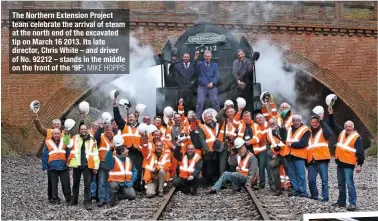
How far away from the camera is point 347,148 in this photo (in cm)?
696

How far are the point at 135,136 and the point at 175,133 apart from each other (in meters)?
0.50

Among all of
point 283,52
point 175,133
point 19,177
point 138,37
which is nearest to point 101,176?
point 175,133

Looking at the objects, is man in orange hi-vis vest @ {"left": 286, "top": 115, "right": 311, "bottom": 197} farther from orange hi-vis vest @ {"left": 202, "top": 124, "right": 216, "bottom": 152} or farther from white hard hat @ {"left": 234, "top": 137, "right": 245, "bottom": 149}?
orange hi-vis vest @ {"left": 202, "top": 124, "right": 216, "bottom": 152}

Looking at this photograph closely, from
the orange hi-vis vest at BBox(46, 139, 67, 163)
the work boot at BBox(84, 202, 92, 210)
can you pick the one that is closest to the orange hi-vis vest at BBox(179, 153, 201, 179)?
the work boot at BBox(84, 202, 92, 210)

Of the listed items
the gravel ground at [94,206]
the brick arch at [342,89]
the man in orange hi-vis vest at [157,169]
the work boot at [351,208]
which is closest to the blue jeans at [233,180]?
the gravel ground at [94,206]

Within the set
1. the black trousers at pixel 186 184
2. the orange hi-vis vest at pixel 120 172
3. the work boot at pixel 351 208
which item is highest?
the orange hi-vis vest at pixel 120 172

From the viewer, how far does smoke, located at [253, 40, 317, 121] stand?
41.2ft

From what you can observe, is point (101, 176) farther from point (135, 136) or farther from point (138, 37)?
point (138, 37)

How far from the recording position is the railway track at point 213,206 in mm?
6602

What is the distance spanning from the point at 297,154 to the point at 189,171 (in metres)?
1.17

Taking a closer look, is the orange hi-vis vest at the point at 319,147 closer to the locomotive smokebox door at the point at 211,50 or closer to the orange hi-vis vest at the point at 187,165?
the orange hi-vis vest at the point at 187,165

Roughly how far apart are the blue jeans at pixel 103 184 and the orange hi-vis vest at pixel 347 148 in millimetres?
2391

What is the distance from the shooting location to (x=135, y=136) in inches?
310

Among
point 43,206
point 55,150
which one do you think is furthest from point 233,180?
point 43,206
